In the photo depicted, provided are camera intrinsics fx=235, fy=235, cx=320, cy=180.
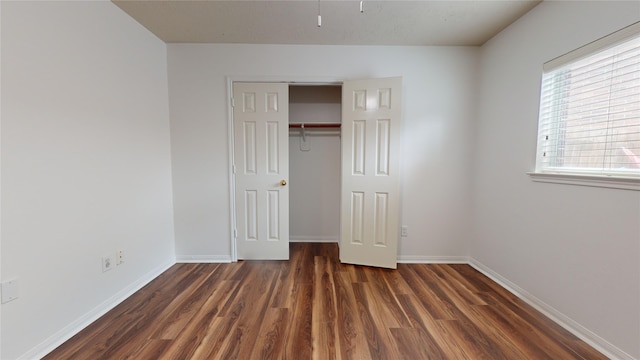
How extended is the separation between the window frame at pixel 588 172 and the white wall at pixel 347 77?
800 millimetres

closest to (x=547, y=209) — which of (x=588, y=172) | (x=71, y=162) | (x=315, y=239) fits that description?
(x=588, y=172)

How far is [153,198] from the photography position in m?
2.38

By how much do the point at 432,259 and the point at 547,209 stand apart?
124 centimetres

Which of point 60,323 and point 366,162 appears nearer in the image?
point 60,323

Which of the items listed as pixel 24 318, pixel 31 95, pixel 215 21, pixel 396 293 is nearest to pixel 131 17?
pixel 215 21

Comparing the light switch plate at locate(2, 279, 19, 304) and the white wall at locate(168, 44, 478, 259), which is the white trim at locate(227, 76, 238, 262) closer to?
the white wall at locate(168, 44, 478, 259)

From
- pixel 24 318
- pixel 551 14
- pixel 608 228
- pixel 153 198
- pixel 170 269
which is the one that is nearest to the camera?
pixel 24 318

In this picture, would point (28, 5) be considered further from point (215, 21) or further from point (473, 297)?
point (473, 297)

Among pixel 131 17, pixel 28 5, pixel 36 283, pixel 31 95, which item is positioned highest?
pixel 131 17

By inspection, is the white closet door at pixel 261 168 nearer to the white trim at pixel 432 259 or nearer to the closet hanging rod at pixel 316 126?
the closet hanging rod at pixel 316 126

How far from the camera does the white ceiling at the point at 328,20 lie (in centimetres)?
193

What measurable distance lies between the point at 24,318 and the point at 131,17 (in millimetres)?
2364

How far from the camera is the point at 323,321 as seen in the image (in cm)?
172

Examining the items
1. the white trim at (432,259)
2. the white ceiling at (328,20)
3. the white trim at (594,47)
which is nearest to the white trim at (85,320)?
the white ceiling at (328,20)
